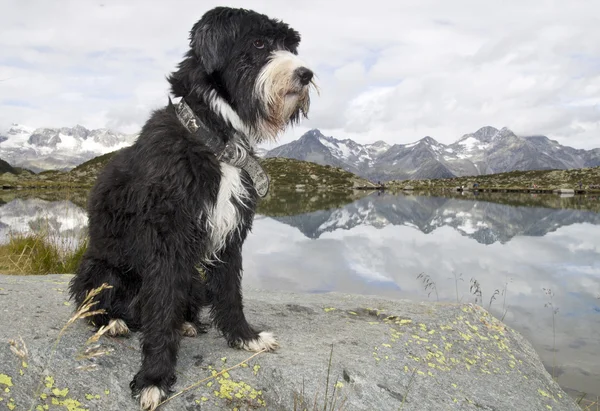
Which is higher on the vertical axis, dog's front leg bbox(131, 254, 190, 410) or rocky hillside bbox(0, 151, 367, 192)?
rocky hillside bbox(0, 151, 367, 192)

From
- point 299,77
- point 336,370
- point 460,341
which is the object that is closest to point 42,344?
point 336,370

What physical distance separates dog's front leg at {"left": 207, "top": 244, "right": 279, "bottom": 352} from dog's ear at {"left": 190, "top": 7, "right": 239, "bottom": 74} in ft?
5.61

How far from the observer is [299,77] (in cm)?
394

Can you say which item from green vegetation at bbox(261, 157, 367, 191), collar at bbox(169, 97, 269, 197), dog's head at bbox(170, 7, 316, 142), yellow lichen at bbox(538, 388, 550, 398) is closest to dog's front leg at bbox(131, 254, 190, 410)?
collar at bbox(169, 97, 269, 197)

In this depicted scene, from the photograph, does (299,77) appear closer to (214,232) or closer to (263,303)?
(214,232)

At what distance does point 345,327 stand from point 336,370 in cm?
124

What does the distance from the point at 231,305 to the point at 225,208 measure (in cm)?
110

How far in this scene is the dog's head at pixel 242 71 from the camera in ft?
12.8

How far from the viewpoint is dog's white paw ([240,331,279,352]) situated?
173 inches

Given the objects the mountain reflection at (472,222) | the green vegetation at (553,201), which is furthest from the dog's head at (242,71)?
the green vegetation at (553,201)

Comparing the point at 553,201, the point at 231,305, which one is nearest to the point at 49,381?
the point at 231,305

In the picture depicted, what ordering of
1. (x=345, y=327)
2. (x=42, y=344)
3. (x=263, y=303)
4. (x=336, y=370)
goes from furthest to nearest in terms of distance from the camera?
(x=263, y=303) → (x=345, y=327) → (x=336, y=370) → (x=42, y=344)

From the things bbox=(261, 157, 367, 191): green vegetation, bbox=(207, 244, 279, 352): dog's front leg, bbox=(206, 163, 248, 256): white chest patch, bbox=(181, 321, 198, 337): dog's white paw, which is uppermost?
bbox=(261, 157, 367, 191): green vegetation

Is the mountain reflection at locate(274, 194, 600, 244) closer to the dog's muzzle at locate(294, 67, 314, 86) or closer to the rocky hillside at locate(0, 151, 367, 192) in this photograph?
the dog's muzzle at locate(294, 67, 314, 86)
